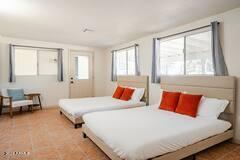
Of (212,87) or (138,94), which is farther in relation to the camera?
(138,94)

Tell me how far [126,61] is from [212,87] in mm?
3259

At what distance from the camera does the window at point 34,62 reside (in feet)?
17.3

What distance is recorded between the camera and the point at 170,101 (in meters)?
3.35

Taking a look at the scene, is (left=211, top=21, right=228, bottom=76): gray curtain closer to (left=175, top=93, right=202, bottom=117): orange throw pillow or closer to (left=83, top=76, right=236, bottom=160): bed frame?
(left=83, top=76, right=236, bottom=160): bed frame

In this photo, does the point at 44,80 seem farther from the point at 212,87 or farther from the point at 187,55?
the point at 212,87

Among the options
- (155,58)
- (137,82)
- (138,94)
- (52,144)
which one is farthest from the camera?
(137,82)

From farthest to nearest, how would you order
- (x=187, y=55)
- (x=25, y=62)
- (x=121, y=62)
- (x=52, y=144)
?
(x=121, y=62), (x=25, y=62), (x=187, y=55), (x=52, y=144)

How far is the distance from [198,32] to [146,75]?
184 cm

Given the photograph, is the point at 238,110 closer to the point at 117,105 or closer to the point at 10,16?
the point at 117,105

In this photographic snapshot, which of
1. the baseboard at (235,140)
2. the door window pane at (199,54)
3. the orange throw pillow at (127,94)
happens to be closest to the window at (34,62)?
the orange throw pillow at (127,94)

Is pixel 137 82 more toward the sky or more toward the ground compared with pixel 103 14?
more toward the ground

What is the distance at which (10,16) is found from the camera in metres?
3.19

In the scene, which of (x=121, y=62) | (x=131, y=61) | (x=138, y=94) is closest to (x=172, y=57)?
(x=138, y=94)

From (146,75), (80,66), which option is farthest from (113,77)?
(146,75)
